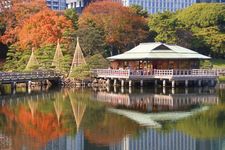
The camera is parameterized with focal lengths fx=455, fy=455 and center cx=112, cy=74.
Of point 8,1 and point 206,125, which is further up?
point 8,1

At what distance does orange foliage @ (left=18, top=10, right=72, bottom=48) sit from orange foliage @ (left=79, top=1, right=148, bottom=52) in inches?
115

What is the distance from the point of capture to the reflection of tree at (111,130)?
21.1 metres

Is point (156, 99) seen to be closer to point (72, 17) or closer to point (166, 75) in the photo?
point (166, 75)

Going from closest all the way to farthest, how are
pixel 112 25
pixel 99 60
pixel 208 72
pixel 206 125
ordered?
pixel 206 125
pixel 208 72
pixel 99 60
pixel 112 25

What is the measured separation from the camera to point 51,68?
51.7 metres

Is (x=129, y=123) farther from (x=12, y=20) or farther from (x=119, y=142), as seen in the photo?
(x=12, y=20)

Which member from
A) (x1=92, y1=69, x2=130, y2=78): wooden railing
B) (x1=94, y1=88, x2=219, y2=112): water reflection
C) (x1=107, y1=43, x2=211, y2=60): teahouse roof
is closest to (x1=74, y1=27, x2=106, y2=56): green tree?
(x1=107, y1=43, x2=211, y2=60): teahouse roof

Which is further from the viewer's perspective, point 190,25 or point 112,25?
point 190,25

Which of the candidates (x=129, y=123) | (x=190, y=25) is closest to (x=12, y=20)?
(x=190, y=25)

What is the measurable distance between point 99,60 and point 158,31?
15.5m

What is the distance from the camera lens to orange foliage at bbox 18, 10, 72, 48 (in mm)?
55688

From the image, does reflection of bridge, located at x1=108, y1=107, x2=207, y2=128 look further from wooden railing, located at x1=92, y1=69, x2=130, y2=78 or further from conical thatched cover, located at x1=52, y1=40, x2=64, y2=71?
conical thatched cover, located at x1=52, y1=40, x2=64, y2=71

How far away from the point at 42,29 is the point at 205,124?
113 ft

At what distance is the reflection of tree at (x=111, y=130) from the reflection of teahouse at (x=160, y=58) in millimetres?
21148
